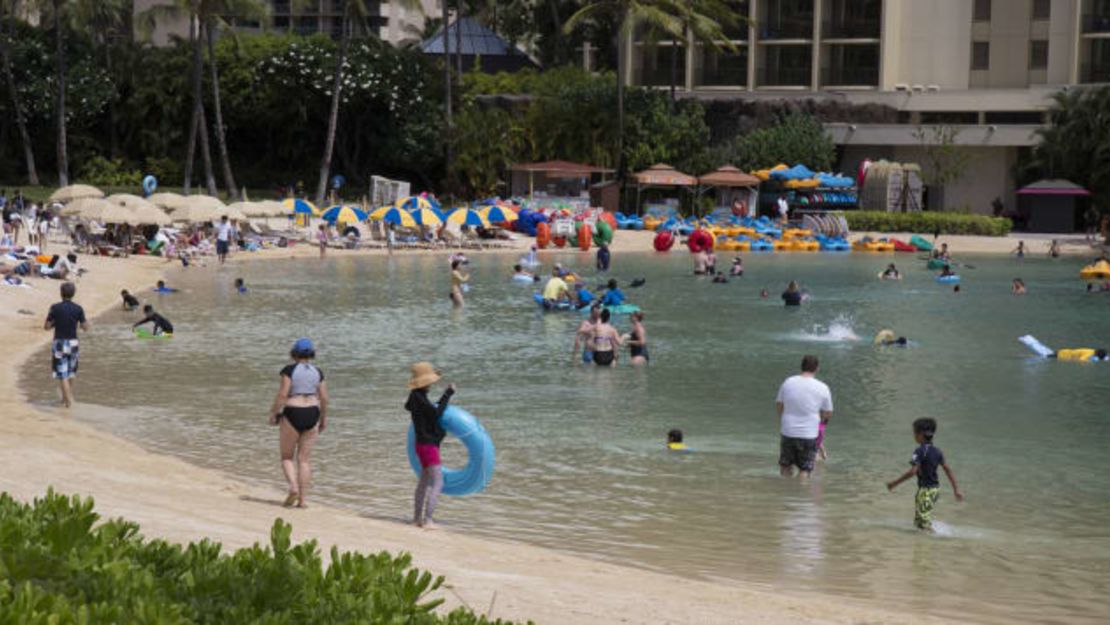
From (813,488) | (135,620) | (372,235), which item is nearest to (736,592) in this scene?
(813,488)

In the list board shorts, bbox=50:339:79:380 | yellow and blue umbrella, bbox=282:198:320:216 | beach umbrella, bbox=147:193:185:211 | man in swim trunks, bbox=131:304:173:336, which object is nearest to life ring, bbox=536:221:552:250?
yellow and blue umbrella, bbox=282:198:320:216

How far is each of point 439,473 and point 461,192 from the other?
56.7 m

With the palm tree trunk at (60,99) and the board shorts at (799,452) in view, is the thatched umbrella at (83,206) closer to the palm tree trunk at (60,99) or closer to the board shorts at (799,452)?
the palm tree trunk at (60,99)

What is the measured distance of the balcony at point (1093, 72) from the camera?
244 ft

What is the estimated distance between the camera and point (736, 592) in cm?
1235

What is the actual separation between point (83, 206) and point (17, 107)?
80.8ft

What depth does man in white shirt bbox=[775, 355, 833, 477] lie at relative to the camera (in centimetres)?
1603

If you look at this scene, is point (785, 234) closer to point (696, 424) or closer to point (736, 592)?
point (696, 424)

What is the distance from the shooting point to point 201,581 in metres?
7.81

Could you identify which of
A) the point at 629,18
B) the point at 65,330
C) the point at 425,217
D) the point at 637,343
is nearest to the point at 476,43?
the point at 629,18

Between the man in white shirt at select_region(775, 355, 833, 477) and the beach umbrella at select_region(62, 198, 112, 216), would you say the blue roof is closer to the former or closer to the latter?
the beach umbrella at select_region(62, 198, 112, 216)

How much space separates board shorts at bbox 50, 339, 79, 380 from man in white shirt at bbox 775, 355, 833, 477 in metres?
9.06

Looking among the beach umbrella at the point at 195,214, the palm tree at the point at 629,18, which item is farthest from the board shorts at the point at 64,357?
the palm tree at the point at 629,18

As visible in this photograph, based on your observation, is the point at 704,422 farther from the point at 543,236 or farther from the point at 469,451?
the point at 543,236
